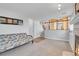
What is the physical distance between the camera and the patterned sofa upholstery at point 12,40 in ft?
7.25

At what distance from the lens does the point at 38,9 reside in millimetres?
2189

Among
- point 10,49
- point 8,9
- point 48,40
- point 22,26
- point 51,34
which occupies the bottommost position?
point 10,49

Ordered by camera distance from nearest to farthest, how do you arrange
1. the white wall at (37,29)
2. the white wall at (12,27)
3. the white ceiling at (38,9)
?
1. the white ceiling at (38,9)
2. the white wall at (12,27)
3. the white wall at (37,29)

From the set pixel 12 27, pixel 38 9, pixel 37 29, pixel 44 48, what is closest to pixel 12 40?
pixel 12 27

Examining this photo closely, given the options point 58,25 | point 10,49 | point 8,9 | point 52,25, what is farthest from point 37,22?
point 10,49

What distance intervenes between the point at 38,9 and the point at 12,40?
39.5 inches

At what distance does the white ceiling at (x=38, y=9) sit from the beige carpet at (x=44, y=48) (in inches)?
28.3

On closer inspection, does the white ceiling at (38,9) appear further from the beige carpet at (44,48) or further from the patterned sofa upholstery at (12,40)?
the beige carpet at (44,48)

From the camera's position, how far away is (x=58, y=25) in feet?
7.50

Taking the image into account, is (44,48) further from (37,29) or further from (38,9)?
(38,9)

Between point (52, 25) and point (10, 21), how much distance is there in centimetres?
105

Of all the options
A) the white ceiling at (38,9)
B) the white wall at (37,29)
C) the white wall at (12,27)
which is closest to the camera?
the white ceiling at (38,9)

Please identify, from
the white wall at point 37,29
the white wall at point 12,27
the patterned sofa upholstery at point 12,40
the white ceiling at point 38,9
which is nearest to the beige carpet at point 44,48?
the patterned sofa upholstery at point 12,40

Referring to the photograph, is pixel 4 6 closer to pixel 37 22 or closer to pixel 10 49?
pixel 37 22
